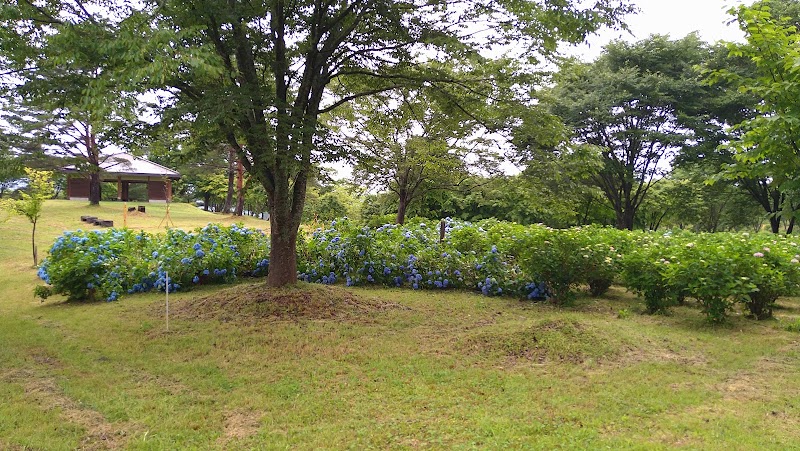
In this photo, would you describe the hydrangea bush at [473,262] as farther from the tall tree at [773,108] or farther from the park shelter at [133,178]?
the park shelter at [133,178]

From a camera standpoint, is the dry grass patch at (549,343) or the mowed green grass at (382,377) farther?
the dry grass patch at (549,343)

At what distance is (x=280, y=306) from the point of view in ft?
21.8

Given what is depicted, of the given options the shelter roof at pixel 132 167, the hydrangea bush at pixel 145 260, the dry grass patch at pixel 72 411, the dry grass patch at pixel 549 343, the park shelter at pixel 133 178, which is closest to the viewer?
the dry grass patch at pixel 72 411

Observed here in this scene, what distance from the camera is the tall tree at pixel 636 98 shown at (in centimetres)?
1623

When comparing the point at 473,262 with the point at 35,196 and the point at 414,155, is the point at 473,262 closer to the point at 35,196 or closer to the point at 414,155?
the point at 414,155

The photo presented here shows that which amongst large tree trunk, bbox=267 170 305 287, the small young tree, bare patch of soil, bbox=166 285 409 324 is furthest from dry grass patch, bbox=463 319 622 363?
the small young tree

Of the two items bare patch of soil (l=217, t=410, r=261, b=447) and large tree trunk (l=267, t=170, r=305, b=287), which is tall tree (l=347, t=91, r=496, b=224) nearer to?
large tree trunk (l=267, t=170, r=305, b=287)

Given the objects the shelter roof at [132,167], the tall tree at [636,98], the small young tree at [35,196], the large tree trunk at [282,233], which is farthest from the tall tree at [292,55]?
the shelter roof at [132,167]

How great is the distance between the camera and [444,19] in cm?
686

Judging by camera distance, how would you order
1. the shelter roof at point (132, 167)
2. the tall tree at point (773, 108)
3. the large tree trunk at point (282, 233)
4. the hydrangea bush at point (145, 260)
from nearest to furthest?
the tall tree at point (773, 108) → the large tree trunk at point (282, 233) → the hydrangea bush at point (145, 260) → the shelter roof at point (132, 167)

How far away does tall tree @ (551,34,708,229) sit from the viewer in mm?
16234

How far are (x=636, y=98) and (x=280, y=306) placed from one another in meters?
14.6

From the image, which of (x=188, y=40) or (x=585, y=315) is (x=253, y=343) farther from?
(x=585, y=315)

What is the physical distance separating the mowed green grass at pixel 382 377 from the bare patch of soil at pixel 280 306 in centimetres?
3
